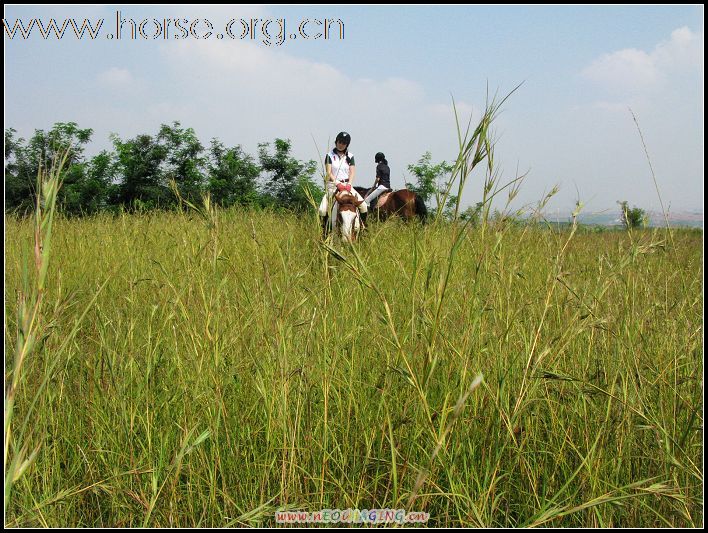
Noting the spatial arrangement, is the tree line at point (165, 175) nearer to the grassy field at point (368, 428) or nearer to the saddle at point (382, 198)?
the saddle at point (382, 198)

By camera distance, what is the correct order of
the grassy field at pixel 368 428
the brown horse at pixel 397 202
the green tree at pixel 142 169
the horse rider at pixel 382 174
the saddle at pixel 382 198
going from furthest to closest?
the green tree at pixel 142 169
the horse rider at pixel 382 174
the saddle at pixel 382 198
the brown horse at pixel 397 202
the grassy field at pixel 368 428

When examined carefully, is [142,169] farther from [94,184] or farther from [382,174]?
[382,174]

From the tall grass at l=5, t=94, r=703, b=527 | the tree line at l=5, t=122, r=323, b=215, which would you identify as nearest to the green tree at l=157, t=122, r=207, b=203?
the tree line at l=5, t=122, r=323, b=215

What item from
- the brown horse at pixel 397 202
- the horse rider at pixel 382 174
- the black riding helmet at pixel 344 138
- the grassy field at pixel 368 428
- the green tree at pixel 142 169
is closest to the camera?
the grassy field at pixel 368 428

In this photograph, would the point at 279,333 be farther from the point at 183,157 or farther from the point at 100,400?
the point at 183,157

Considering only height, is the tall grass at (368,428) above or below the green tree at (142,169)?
below

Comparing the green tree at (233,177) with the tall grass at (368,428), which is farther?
the green tree at (233,177)

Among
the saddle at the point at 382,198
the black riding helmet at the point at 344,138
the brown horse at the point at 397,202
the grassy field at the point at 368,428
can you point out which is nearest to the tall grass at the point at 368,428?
the grassy field at the point at 368,428

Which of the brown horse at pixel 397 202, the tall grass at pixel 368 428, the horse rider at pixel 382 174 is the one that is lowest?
the tall grass at pixel 368 428

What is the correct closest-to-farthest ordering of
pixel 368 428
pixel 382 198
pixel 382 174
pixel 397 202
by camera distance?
pixel 368 428 → pixel 397 202 → pixel 382 198 → pixel 382 174

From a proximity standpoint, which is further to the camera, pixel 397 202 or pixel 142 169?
pixel 142 169

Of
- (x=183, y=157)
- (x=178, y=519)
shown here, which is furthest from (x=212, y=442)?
(x=183, y=157)

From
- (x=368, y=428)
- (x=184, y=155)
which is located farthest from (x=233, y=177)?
(x=368, y=428)

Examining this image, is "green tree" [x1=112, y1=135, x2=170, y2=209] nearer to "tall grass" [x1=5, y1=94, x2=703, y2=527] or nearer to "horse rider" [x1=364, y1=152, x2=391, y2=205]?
"horse rider" [x1=364, y1=152, x2=391, y2=205]
